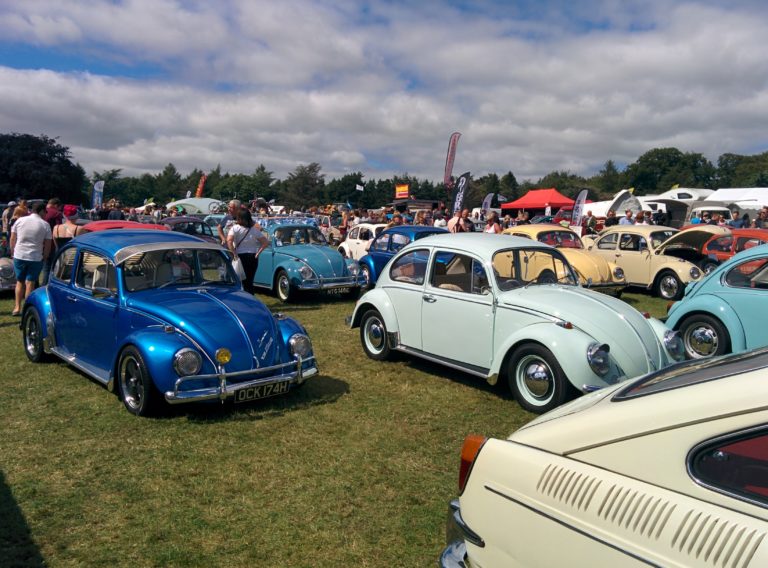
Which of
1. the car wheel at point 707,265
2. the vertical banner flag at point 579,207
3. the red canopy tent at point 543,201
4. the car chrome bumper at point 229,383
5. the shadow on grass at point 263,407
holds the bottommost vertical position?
the shadow on grass at point 263,407

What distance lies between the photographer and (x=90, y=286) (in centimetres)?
639

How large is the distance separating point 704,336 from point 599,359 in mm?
3223

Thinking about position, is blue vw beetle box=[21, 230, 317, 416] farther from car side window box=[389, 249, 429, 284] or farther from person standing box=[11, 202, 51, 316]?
person standing box=[11, 202, 51, 316]

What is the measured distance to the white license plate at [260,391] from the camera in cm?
543

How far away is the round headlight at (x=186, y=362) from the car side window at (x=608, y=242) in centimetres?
1201

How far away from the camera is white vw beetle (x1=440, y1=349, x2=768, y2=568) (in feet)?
5.50

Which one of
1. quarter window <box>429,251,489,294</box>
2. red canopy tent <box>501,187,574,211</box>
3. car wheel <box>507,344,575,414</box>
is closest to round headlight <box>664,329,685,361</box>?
car wheel <box>507,344,575,414</box>

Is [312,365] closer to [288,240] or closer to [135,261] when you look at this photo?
[135,261]

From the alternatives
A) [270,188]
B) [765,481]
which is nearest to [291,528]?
[765,481]

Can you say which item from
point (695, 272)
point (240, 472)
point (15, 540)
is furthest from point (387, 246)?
point (15, 540)

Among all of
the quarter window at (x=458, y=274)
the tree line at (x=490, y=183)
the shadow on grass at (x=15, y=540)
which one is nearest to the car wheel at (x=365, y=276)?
the quarter window at (x=458, y=274)

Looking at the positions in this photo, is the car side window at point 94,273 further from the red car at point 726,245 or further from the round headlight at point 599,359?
the red car at point 726,245

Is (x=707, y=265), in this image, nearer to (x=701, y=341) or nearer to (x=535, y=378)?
(x=701, y=341)

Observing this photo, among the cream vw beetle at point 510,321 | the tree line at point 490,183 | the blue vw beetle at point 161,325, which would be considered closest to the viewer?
the blue vw beetle at point 161,325
